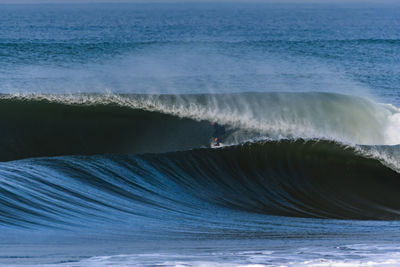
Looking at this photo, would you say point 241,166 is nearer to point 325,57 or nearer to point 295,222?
point 295,222

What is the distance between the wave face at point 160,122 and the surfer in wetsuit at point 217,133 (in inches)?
5.3

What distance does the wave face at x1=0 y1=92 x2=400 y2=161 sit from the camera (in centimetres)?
1159

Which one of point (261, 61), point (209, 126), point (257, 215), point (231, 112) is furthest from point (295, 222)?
point (261, 61)

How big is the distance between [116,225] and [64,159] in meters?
2.84

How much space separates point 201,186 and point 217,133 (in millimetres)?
3448

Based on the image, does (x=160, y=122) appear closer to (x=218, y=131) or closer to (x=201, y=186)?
(x=218, y=131)

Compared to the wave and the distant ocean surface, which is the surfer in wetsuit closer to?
the distant ocean surface

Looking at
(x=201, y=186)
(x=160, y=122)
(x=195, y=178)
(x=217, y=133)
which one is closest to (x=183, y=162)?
(x=195, y=178)

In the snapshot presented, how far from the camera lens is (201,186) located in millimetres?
8977

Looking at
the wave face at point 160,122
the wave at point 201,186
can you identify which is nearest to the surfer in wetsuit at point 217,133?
the wave face at point 160,122

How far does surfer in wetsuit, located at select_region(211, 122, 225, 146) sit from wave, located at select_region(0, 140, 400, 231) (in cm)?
125

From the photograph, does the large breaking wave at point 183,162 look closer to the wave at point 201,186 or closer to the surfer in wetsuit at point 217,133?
the wave at point 201,186

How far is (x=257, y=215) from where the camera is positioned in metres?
7.59

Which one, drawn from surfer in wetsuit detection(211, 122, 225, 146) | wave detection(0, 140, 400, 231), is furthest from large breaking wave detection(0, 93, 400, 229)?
surfer in wetsuit detection(211, 122, 225, 146)
